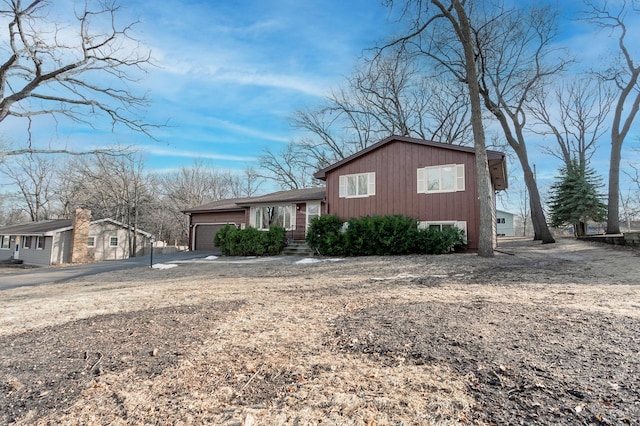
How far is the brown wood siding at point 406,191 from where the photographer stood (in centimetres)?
1219

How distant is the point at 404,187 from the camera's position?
44.0ft

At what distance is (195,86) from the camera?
456 inches

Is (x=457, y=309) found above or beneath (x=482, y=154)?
beneath

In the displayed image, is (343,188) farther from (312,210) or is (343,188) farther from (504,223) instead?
(504,223)

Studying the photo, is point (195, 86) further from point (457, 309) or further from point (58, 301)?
point (457, 309)

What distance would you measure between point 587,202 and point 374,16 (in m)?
16.5

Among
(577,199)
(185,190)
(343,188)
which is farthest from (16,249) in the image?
(577,199)

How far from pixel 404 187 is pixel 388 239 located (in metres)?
2.88

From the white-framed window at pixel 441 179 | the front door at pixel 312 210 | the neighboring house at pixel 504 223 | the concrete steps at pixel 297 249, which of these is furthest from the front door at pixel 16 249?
the neighboring house at pixel 504 223

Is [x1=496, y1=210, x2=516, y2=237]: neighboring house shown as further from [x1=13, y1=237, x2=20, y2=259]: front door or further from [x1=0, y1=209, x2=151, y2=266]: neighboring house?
[x1=13, y1=237, x2=20, y2=259]: front door

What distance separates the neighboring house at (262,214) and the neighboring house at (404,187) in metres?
0.05

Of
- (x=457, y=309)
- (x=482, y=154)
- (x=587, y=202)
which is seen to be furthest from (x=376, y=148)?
(x=587, y=202)

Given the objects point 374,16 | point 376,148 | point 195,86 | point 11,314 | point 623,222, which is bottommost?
point 11,314

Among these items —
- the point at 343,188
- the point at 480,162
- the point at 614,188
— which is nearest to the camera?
the point at 480,162
